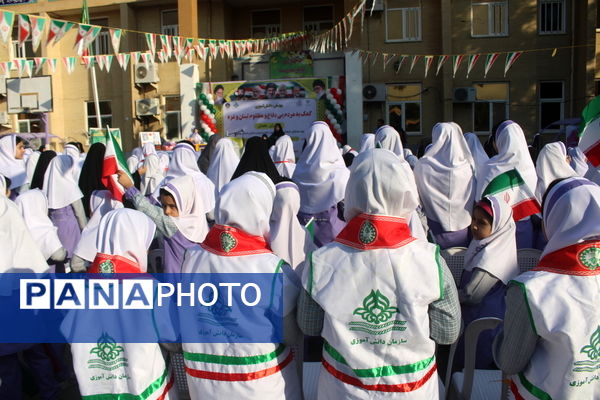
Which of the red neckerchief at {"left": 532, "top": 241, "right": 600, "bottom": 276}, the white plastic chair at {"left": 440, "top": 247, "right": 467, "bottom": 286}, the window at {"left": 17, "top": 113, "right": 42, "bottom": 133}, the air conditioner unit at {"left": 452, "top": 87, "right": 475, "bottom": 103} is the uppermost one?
the air conditioner unit at {"left": 452, "top": 87, "right": 475, "bottom": 103}

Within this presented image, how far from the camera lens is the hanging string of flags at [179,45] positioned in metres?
9.04

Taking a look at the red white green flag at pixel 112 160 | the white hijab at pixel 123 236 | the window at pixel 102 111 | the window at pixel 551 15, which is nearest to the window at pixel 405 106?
the window at pixel 551 15

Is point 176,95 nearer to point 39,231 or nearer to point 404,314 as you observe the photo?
point 39,231

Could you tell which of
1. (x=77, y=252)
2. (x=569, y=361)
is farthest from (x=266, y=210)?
(x=77, y=252)

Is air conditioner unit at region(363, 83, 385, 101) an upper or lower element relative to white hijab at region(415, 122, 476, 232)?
upper

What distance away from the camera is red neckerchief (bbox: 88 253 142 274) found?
222 cm

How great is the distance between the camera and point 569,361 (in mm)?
1765

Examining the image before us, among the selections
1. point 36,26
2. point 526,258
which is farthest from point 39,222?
point 36,26

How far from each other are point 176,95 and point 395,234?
55.6 ft

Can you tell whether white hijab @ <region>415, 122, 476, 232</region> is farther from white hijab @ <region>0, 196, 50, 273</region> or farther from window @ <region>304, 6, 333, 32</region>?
window @ <region>304, 6, 333, 32</region>

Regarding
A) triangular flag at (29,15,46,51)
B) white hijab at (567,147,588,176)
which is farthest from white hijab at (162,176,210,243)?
triangular flag at (29,15,46,51)

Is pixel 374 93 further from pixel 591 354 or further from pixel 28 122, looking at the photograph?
pixel 591 354

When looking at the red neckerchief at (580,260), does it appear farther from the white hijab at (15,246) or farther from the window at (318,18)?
the window at (318,18)

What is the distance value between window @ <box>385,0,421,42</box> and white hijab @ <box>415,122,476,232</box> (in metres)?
12.8
